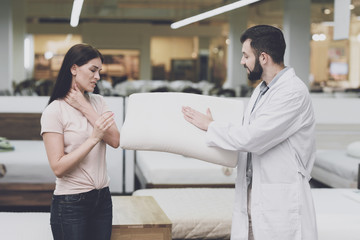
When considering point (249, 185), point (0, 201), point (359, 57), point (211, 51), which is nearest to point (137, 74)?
point (211, 51)

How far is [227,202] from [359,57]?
22.0m

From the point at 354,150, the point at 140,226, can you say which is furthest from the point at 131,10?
the point at 140,226

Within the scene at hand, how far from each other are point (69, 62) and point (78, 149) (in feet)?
1.19

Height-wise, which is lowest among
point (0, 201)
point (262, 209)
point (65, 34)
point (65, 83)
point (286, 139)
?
point (0, 201)

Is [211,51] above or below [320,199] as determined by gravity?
above

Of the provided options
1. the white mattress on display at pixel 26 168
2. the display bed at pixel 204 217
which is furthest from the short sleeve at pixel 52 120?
the white mattress on display at pixel 26 168

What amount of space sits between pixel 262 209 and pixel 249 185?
17cm

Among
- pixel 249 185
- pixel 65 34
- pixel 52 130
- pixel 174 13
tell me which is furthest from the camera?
pixel 65 34

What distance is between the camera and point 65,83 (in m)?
2.22

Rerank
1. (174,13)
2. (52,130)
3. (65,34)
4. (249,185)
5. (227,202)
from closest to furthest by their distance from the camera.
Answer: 1. (52,130)
2. (249,185)
3. (227,202)
4. (174,13)
5. (65,34)

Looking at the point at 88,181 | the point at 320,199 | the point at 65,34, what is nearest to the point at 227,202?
the point at 320,199

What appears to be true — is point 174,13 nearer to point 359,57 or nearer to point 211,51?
point 211,51

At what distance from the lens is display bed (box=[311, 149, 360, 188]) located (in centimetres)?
471

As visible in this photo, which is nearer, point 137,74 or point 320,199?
point 320,199
